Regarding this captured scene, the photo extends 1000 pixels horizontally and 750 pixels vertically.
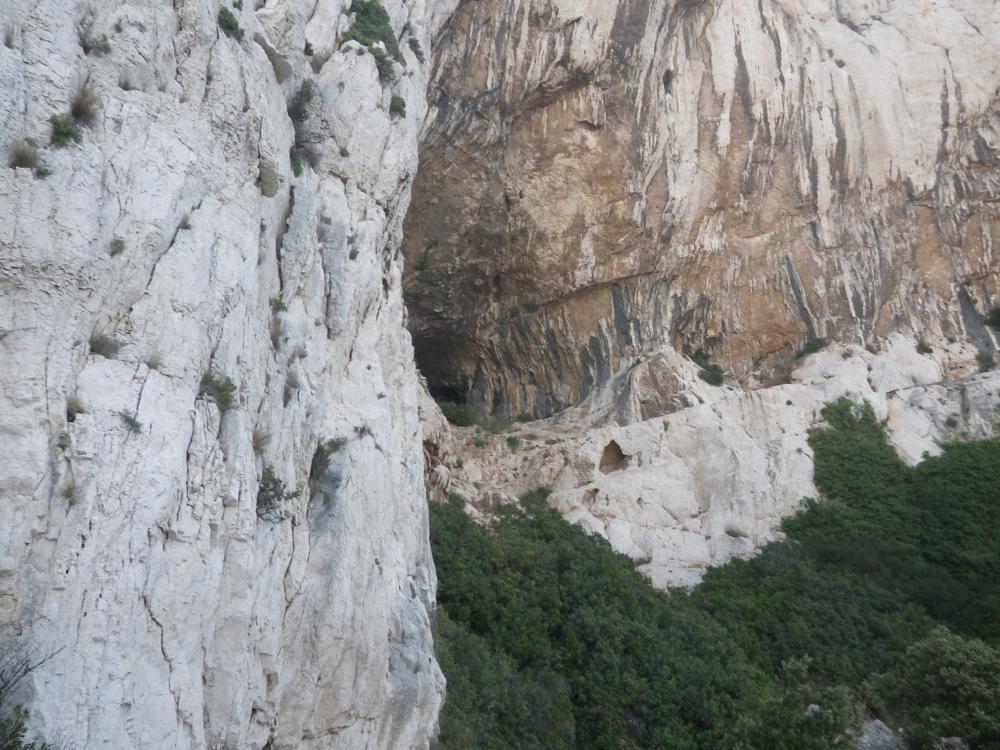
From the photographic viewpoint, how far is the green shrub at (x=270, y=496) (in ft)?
32.5

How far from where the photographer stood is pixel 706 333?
26.4m

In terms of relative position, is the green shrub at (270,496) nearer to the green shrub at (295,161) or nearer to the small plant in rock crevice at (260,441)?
the small plant in rock crevice at (260,441)

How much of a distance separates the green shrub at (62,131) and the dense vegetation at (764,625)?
32.2ft

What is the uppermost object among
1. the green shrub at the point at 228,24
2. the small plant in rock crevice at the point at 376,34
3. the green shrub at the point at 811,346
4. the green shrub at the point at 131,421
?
the small plant in rock crevice at the point at 376,34

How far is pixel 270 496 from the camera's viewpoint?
9984mm

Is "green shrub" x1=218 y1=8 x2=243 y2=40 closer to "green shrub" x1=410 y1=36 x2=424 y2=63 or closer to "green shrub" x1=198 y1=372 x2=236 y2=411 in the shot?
"green shrub" x1=198 y1=372 x2=236 y2=411

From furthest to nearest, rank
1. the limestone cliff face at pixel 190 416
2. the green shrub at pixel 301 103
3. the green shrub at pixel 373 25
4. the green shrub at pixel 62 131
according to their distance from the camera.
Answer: the green shrub at pixel 373 25
the green shrub at pixel 301 103
the green shrub at pixel 62 131
the limestone cliff face at pixel 190 416

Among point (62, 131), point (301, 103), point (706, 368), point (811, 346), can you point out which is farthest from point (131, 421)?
point (811, 346)

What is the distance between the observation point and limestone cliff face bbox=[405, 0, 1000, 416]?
25.2 m

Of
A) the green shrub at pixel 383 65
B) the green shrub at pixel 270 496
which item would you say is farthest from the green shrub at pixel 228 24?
the green shrub at pixel 270 496

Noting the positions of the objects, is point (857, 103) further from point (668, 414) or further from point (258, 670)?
point (258, 670)

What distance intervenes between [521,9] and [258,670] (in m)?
21.5

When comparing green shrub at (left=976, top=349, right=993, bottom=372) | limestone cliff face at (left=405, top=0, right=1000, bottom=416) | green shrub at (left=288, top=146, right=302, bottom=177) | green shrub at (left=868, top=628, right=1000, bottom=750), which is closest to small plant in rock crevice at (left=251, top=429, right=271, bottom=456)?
green shrub at (left=288, top=146, right=302, bottom=177)

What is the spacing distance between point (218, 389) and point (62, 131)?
3281mm
